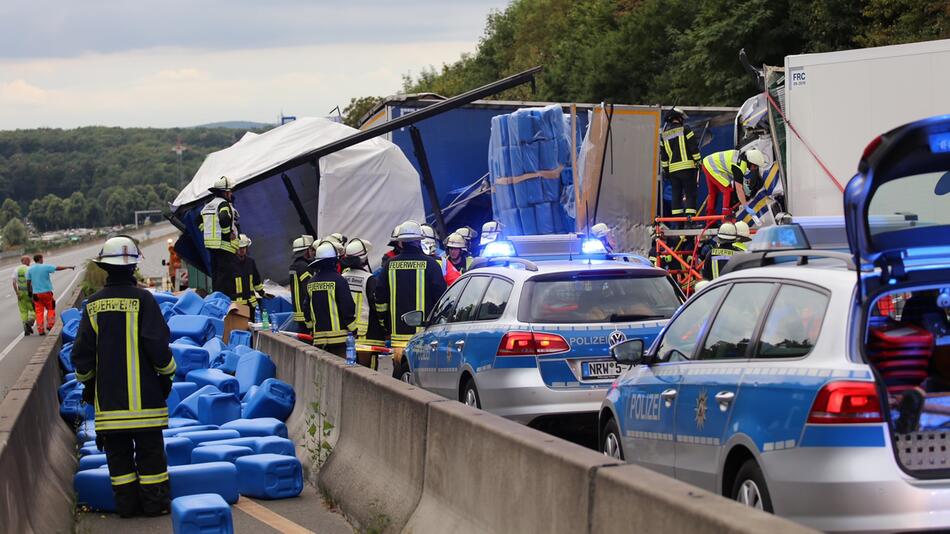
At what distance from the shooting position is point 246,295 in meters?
20.5

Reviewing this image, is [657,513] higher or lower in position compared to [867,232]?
lower

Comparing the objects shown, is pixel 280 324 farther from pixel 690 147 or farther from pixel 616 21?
pixel 616 21

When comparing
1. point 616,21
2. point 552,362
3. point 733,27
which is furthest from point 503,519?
point 616,21

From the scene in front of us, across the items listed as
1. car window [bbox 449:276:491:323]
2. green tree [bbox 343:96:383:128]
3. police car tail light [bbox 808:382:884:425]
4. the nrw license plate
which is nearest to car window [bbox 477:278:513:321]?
car window [bbox 449:276:491:323]

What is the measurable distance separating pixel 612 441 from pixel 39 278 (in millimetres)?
24605

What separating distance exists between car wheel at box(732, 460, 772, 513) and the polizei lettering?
1176 mm

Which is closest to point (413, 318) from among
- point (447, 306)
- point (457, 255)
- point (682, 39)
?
point (447, 306)

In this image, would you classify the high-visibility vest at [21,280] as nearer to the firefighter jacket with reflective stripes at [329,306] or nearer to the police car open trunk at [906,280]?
the firefighter jacket with reflective stripes at [329,306]

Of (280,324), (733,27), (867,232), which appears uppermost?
(733,27)

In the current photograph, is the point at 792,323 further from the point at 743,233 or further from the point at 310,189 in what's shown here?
the point at 310,189

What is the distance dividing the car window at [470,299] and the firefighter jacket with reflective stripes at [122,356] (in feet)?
9.53

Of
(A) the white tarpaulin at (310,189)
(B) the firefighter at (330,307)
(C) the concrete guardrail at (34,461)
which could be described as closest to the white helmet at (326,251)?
(B) the firefighter at (330,307)

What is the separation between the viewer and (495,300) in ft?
35.7

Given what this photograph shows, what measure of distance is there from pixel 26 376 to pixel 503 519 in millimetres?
6293
